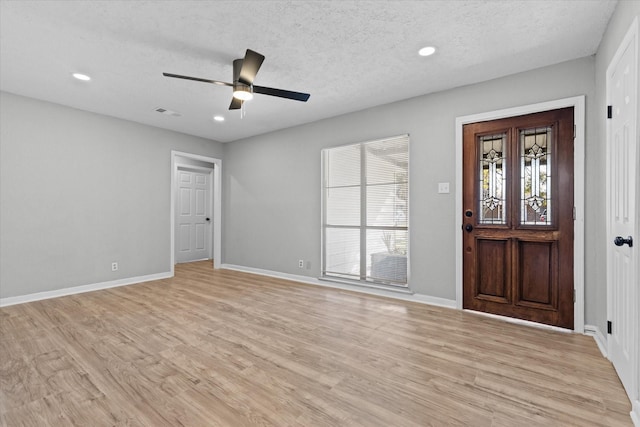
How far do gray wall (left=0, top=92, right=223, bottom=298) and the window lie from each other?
298 centimetres

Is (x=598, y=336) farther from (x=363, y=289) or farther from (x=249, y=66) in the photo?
(x=249, y=66)

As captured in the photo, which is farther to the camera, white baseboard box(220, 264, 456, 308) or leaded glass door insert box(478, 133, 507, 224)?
white baseboard box(220, 264, 456, 308)

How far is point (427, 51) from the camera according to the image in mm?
2766

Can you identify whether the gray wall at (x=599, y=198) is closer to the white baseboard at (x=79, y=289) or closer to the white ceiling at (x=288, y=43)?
the white ceiling at (x=288, y=43)

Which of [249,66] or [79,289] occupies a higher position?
[249,66]

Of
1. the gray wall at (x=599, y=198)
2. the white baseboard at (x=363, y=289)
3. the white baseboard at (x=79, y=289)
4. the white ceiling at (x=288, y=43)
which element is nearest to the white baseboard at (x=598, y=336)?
the gray wall at (x=599, y=198)

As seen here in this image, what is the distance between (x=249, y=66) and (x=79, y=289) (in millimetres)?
4086

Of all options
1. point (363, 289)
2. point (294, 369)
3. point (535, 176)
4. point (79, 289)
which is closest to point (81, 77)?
point (79, 289)

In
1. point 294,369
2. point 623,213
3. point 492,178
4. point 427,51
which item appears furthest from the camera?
point 492,178

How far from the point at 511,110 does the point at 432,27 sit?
140 centimetres

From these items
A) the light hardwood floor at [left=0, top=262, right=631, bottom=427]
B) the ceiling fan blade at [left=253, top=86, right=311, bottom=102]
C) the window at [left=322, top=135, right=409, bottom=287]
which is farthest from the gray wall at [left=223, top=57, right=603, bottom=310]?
the ceiling fan blade at [left=253, top=86, right=311, bottom=102]

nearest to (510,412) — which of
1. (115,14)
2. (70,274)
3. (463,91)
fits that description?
(463,91)

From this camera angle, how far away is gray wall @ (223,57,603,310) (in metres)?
3.07

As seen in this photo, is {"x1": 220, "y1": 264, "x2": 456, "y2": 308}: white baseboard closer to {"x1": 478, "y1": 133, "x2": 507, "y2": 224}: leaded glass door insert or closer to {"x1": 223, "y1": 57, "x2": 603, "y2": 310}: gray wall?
{"x1": 223, "y1": 57, "x2": 603, "y2": 310}: gray wall
